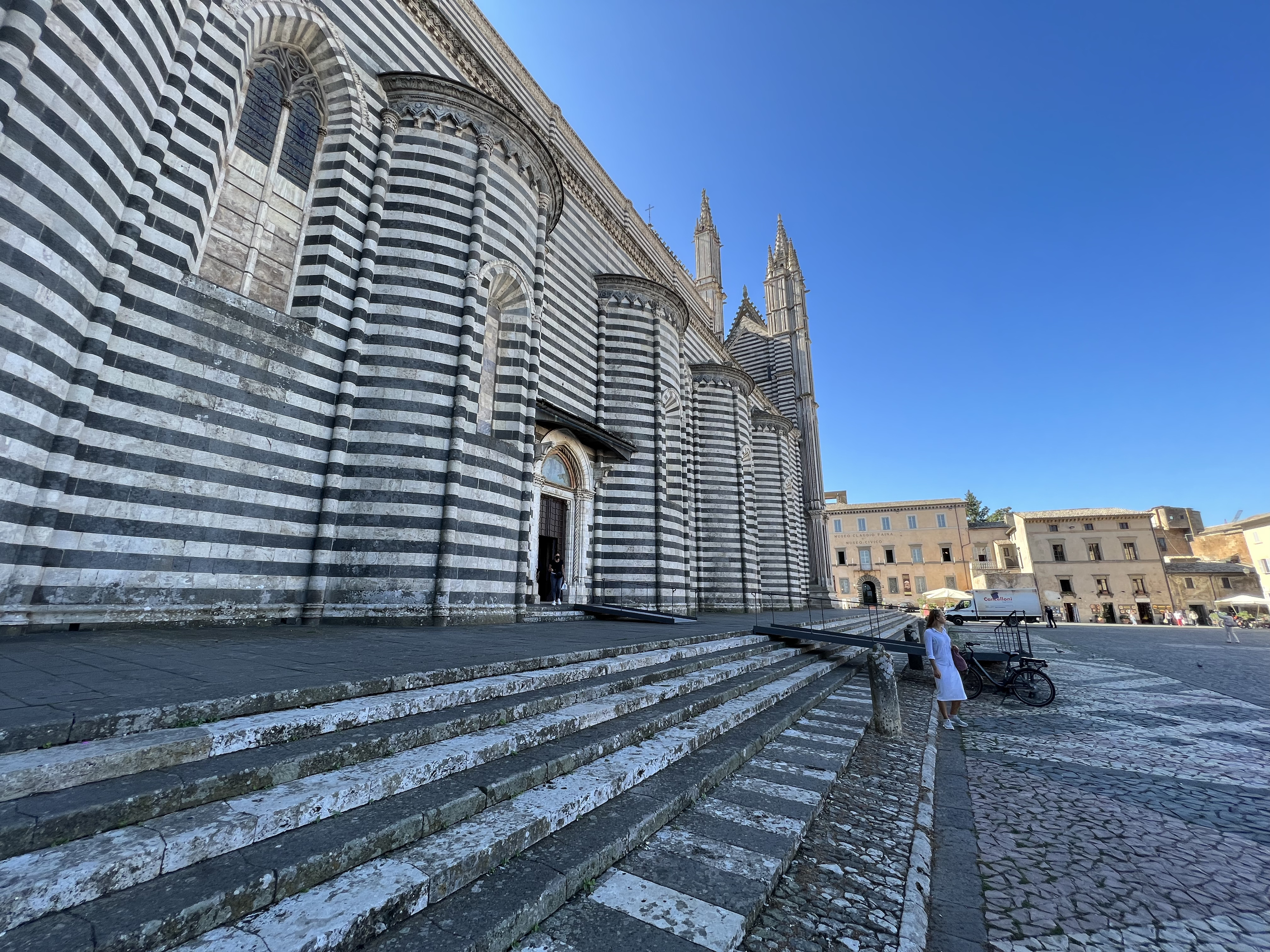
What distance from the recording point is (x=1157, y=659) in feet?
51.3

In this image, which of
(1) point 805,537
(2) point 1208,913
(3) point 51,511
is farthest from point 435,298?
(1) point 805,537

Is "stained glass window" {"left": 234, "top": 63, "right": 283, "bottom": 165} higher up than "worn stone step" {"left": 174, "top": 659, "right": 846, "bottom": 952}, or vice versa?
"stained glass window" {"left": 234, "top": 63, "right": 283, "bottom": 165}

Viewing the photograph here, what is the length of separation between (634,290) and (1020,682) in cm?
1375

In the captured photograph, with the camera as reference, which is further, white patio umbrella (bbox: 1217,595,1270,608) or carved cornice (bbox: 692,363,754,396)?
white patio umbrella (bbox: 1217,595,1270,608)

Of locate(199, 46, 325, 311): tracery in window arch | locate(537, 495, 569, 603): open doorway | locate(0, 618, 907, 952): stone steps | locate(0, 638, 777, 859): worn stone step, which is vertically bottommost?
locate(0, 618, 907, 952): stone steps

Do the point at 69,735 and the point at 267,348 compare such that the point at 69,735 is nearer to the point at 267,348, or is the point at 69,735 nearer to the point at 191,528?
the point at 191,528

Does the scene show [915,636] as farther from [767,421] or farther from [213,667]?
[213,667]

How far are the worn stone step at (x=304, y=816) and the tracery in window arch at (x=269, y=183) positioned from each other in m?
8.20

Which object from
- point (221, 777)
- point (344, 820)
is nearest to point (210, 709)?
point (221, 777)

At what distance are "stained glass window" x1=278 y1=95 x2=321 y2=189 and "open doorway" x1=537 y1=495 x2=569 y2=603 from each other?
7987 millimetres

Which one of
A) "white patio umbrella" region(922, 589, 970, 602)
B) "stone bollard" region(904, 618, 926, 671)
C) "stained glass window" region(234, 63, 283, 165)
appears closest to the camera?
"stained glass window" region(234, 63, 283, 165)

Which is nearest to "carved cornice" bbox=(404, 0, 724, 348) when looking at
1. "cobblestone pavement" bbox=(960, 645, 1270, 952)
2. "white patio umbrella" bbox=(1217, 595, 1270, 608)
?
"cobblestone pavement" bbox=(960, 645, 1270, 952)

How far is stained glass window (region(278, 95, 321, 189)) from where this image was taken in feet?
28.5

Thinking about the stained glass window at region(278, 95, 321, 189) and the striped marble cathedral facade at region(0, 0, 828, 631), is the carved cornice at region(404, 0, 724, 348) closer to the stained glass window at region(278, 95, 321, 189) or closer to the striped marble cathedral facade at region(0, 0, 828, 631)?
the striped marble cathedral facade at region(0, 0, 828, 631)
